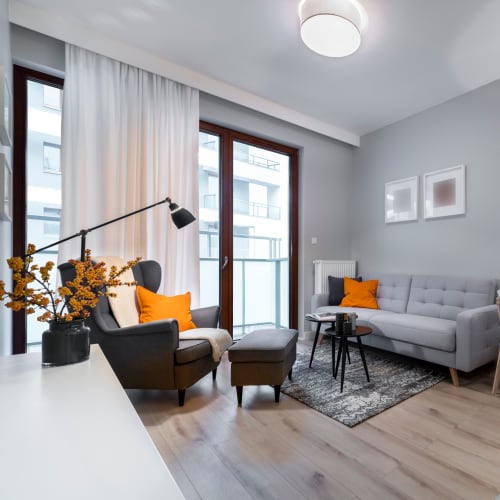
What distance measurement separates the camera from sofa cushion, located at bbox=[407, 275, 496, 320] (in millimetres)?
2982

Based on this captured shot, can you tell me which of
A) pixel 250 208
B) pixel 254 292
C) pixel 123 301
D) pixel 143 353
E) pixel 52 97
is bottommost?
pixel 143 353

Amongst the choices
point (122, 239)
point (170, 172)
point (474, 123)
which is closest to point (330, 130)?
point (474, 123)

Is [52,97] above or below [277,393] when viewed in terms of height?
above

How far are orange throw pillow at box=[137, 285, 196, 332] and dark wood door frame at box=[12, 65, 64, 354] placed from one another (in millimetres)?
935

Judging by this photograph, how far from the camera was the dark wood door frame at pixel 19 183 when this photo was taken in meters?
2.39

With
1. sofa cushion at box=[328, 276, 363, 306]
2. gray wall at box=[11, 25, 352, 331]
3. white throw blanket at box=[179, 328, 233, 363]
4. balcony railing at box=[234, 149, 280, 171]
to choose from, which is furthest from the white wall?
sofa cushion at box=[328, 276, 363, 306]

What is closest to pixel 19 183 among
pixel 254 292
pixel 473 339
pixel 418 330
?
pixel 254 292

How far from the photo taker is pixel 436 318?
3.01m

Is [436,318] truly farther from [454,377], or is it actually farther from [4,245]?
[4,245]

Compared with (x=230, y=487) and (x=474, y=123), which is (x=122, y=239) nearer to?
(x=230, y=487)

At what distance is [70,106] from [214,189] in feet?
4.98

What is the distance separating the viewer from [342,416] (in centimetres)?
195

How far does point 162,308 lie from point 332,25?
2.48 m

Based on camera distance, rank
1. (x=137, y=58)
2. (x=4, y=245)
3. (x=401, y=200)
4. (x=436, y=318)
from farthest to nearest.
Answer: (x=401, y=200) → (x=436, y=318) → (x=137, y=58) → (x=4, y=245)
